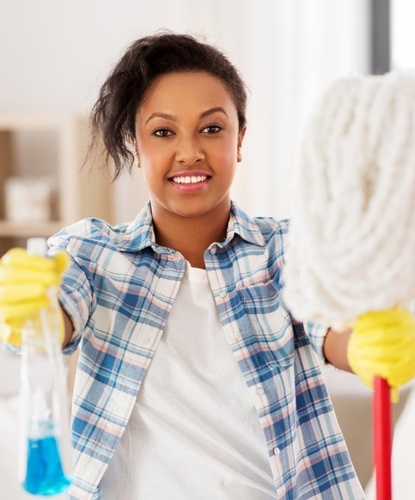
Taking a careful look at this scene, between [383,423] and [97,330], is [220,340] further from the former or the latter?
[383,423]

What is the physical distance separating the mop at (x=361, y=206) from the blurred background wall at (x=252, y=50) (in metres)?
1.67

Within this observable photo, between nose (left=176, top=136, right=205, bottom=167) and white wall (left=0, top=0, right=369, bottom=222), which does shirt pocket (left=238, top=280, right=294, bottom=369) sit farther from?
white wall (left=0, top=0, right=369, bottom=222)

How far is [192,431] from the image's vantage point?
117 centimetres

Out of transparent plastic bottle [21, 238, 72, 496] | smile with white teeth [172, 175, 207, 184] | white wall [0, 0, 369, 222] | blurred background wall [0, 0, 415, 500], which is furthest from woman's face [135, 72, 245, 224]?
white wall [0, 0, 369, 222]

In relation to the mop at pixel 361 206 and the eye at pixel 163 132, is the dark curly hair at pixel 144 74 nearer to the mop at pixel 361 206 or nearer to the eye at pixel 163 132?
the eye at pixel 163 132

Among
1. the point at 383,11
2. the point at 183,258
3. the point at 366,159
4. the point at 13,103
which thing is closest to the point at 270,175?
the point at 383,11

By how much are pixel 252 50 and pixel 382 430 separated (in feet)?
7.26

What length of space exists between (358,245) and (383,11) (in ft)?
8.05

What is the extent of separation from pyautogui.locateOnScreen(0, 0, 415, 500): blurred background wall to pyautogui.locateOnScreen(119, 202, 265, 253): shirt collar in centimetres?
129

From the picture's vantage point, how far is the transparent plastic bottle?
83 centimetres

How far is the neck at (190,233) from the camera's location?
1263 mm

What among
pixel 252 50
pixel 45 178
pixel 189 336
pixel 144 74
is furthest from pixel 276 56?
pixel 189 336

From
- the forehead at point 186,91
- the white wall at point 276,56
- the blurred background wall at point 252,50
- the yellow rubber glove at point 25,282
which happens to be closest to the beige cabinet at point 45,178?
the blurred background wall at point 252,50

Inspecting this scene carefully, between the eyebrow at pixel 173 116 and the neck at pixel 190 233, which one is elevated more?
the eyebrow at pixel 173 116
